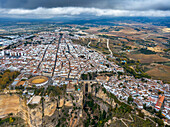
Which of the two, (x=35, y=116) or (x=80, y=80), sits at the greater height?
(x=80, y=80)

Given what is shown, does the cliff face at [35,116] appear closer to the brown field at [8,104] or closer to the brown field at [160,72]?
the brown field at [8,104]

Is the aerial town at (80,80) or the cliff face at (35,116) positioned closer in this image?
the cliff face at (35,116)

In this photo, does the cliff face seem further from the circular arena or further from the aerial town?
the circular arena

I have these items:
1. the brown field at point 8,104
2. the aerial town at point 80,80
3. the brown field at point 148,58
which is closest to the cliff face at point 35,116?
the aerial town at point 80,80

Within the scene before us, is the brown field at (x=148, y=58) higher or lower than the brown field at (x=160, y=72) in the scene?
higher

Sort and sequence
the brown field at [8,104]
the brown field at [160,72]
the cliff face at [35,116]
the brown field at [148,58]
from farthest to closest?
the brown field at [148,58] < the brown field at [160,72] < the brown field at [8,104] < the cliff face at [35,116]

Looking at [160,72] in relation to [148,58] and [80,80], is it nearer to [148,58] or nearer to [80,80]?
[148,58]

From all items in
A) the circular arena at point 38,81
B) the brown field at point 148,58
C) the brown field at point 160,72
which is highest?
the circular arena at point 38,81

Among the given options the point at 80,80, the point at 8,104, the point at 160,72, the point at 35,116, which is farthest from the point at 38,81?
the point at 160,72

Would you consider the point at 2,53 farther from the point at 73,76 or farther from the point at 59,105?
the point at 59,105
